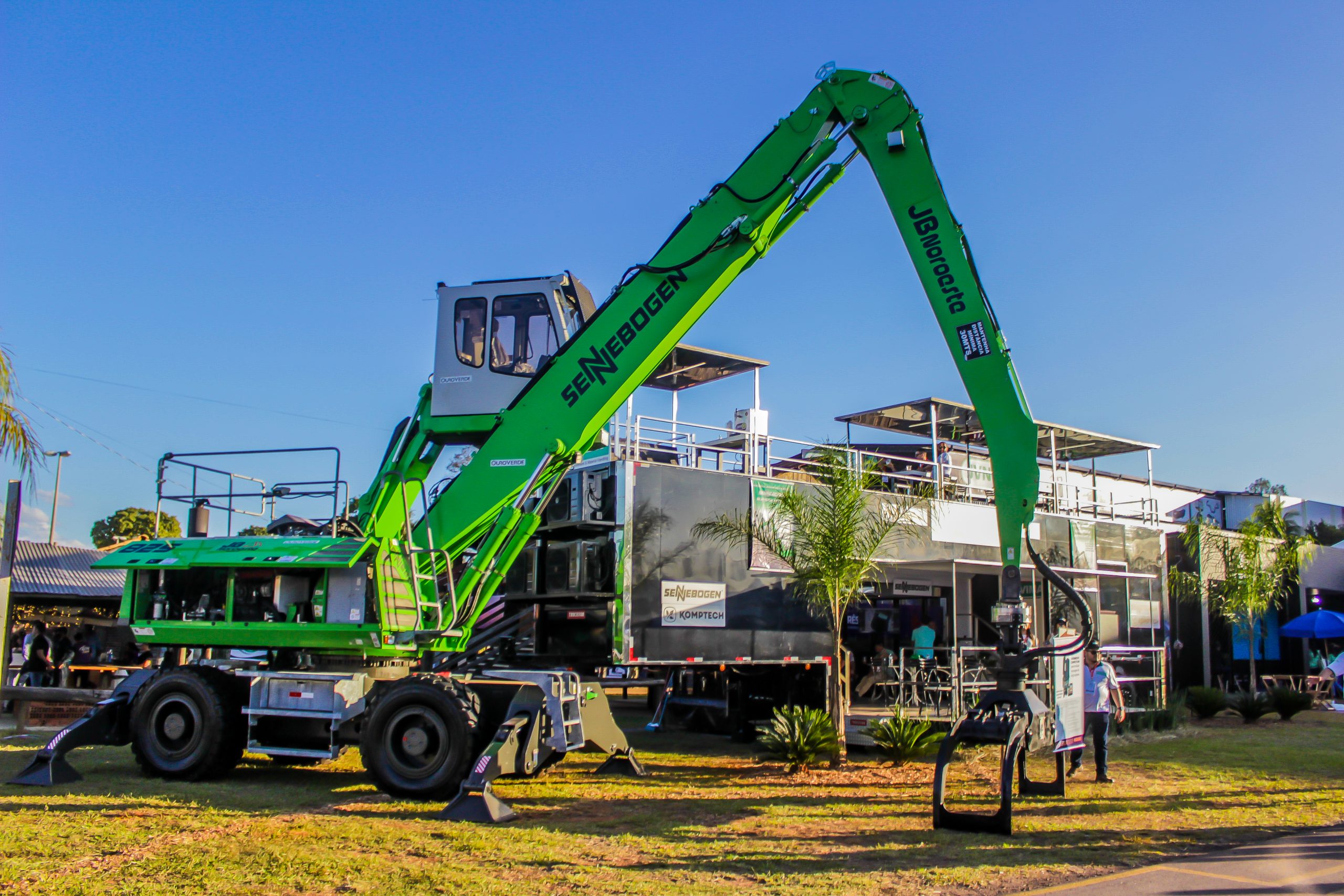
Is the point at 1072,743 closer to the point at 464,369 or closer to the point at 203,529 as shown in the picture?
the point at 464,369

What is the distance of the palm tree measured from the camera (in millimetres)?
14109

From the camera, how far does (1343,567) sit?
113ft

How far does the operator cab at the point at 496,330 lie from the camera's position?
12.7m

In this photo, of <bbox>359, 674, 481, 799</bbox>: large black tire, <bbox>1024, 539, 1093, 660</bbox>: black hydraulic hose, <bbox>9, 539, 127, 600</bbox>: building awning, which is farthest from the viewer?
<bbox>9, 539, 127, 600</bbox>: building awning

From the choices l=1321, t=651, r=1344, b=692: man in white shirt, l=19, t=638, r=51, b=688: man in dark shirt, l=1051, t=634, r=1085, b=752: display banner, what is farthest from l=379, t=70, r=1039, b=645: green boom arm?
l=1321, t=651, r=1344, b=692: man in white shirt

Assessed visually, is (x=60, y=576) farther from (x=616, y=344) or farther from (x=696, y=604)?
(x=616, y=344)

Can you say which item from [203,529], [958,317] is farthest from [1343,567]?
[203,529]

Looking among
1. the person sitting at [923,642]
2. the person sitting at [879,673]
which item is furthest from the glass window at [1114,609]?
the person sitting at [879,673]

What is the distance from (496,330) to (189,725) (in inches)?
227

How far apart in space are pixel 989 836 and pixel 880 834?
3.08 feet

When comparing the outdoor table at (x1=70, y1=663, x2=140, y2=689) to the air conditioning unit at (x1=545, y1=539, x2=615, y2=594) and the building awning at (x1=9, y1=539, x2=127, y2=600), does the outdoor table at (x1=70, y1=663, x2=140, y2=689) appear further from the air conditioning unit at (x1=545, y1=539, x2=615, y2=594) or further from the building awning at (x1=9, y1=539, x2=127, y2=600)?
the air conditioning unit at (x1=545, y1=539, x2=615, y2=594)

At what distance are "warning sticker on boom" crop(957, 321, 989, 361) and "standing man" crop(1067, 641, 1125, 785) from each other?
4372 mm

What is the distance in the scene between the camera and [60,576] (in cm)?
2553

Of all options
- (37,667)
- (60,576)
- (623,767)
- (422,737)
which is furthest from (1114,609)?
(60,576)
